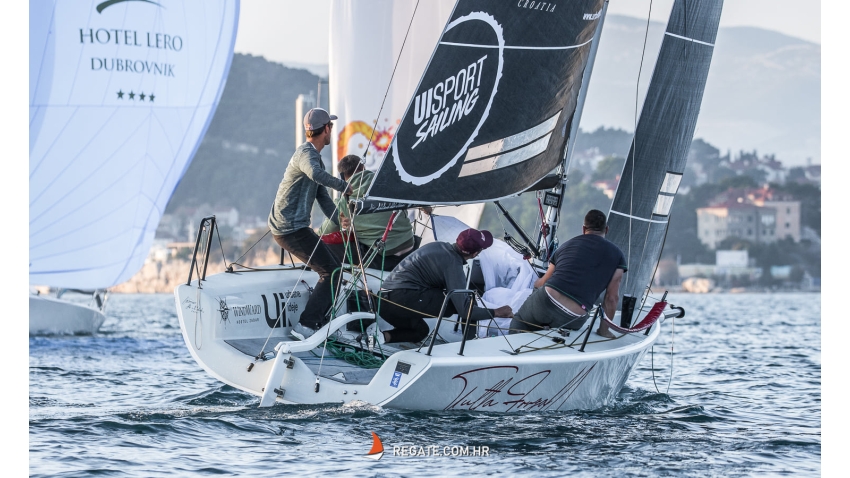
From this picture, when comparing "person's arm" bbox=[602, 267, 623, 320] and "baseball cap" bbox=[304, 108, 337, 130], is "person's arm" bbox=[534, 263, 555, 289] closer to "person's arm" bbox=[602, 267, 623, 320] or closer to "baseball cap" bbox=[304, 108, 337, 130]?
"person's arm" bbox=[602, 267, 623, 320]

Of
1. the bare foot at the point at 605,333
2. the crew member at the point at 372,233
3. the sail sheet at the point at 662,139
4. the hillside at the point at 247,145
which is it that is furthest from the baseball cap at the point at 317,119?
the hillside at the point at 247,145

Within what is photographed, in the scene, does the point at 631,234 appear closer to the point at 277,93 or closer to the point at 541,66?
the point at 541,66

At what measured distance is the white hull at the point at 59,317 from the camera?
14.3 meters

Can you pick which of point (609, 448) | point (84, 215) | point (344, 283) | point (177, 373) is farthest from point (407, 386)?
point (84, 215)

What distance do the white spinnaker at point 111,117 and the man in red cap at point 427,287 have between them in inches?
260

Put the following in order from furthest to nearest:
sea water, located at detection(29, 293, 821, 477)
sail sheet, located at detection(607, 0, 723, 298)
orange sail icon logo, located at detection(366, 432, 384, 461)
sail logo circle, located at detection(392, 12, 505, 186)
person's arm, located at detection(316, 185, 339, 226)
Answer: sail sheet, located at detection(607, 0, 723, 298), person's arm, located at detection(316, 185, 339, 226), sail logo circle, located at detection(392, 12, 505, 186), orange sail icon logo, located at detection(366, 432, 384, 461), sea water, located at detection(29, 293, 821, 477)

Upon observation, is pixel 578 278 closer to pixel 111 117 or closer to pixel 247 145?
pixel 111 117

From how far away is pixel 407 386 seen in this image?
5402 mm

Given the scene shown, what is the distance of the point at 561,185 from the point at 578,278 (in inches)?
53.8

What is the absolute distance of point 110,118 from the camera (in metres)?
12.2

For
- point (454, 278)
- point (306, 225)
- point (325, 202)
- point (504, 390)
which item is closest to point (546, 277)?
point (454, 278)

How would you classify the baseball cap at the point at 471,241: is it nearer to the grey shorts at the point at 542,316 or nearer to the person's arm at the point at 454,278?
the person's arm at the point at 454,278

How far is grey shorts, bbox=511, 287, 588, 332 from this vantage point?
6098 mm

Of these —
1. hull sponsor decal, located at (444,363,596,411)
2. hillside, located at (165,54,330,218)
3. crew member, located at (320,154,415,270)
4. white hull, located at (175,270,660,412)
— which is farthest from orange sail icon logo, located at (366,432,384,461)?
hillside, located at (165,54,330,218)
